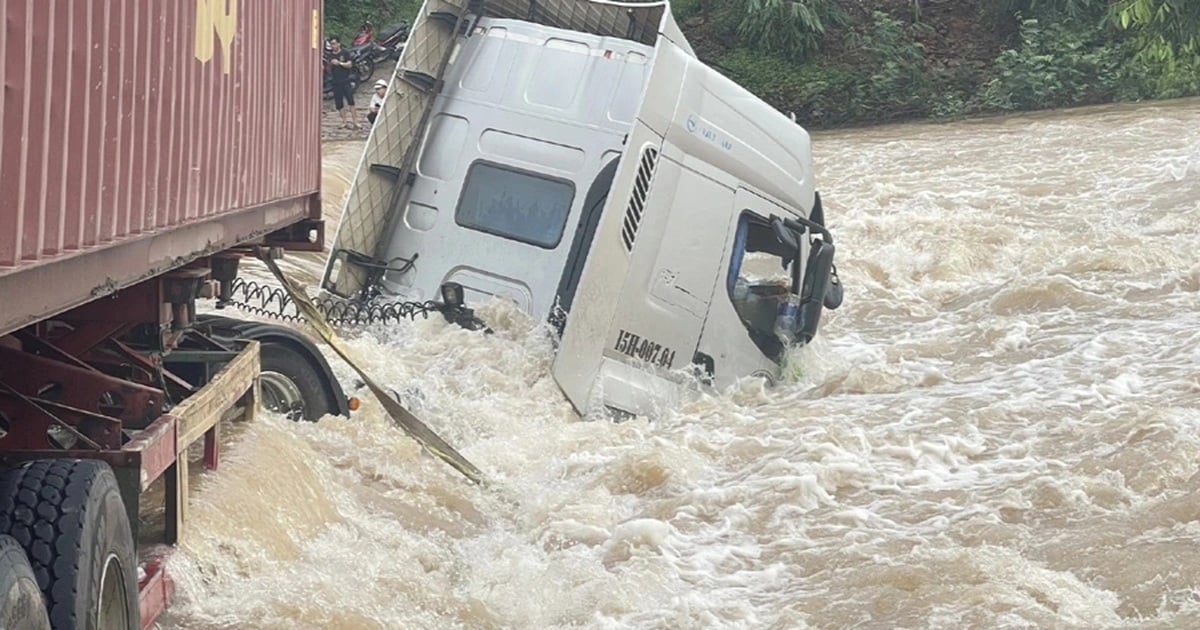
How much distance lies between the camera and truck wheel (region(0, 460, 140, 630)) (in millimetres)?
3953

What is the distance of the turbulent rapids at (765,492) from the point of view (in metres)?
6.39

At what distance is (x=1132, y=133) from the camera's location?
926 inches

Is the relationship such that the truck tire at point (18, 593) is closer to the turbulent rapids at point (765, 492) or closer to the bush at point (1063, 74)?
the turbulent rapids at point (765, 492)

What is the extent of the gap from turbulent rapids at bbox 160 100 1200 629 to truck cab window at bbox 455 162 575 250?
59cm

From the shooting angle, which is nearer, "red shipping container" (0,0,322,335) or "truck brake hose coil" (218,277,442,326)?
"red shipping container" (0,0,322,335)

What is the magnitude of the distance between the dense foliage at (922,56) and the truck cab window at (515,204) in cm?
2115

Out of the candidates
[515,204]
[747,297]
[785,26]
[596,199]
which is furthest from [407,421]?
[785,26]

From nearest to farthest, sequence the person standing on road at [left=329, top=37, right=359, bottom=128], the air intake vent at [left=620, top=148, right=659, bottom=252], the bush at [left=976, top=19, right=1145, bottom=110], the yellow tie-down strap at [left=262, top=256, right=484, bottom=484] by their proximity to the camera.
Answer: the yellow tie-down strap at [left=262, top=256, right=484, bottom=484], the air intake vent at [left=620, top=148, right=659, bottom=252], the person standing on road at [left=329, top=37, right=359, bottom=128], the bush at [left=976, top=19, right=1145, bottom=110]

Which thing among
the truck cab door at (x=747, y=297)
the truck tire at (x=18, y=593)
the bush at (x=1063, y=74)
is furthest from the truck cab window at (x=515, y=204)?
the bush at (x=1063, y=74)

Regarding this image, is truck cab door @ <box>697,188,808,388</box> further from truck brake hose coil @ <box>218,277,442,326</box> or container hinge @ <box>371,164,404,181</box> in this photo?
container hinge @ <box>371,164,404,181</box>

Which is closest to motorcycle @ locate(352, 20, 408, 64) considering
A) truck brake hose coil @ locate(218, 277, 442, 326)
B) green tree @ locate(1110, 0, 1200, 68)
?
green tree @ locate(1110, 0, 1200, 68)

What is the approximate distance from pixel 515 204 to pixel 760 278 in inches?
70.3

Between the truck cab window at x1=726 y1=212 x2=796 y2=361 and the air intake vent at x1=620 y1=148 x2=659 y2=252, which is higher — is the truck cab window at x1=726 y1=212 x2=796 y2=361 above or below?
below

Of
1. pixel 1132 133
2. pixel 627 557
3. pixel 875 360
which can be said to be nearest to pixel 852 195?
pixel 1132 133
